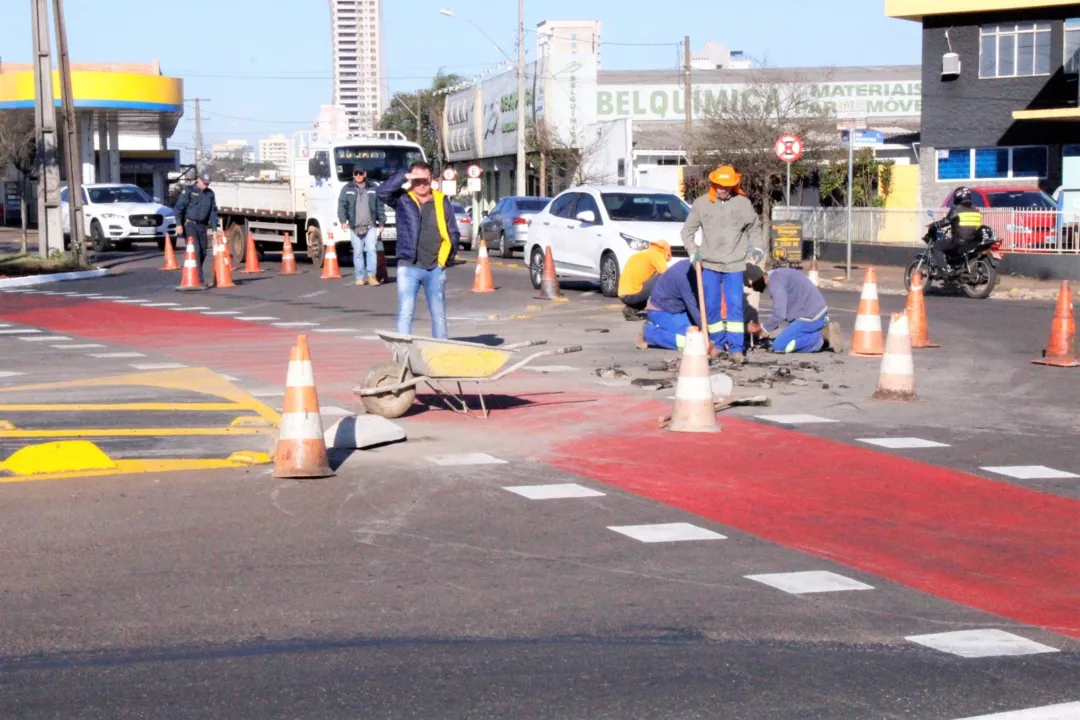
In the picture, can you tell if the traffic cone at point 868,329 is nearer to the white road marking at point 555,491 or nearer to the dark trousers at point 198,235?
the white road marking at point 555,491

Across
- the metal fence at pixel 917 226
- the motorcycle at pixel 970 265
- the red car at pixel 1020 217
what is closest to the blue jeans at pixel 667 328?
the motorcycle at pixel 970 265

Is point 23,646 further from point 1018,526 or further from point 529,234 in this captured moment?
point 529,234

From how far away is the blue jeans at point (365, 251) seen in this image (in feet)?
82.1

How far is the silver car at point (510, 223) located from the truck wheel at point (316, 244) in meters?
6.79

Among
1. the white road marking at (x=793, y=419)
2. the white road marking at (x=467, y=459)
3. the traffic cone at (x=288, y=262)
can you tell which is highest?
the traffic cone at (x=288, y=262)

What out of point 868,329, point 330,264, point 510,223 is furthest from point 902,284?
point 868,329

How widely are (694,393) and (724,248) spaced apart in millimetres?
3889

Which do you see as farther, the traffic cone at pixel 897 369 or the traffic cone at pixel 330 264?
the traffic cone at pixel 330 264

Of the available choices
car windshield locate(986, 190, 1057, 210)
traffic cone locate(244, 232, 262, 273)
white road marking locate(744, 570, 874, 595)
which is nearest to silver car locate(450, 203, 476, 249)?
traffic cone locate(244, 232, 262, 273)

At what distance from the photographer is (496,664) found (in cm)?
506

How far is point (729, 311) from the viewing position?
1370 cm

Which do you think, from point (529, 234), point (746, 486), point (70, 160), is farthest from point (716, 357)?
point (70, 160)

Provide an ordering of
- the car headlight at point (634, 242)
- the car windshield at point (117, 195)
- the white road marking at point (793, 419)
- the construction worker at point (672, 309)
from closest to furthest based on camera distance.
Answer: the white road marking at point (793, 419) → the construction worker at point (672, 309) → the car headlight at point (634, 242) → the car windshield at point (117, 195)

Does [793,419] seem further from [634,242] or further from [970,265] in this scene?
[970,265]
